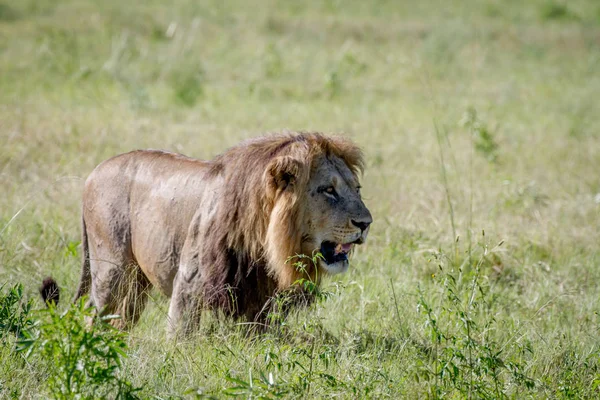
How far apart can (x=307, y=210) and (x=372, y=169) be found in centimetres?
466

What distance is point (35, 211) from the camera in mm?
6121

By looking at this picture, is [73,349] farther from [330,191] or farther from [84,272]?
[84,272]

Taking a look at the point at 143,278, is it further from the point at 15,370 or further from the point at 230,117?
the point at 230,117

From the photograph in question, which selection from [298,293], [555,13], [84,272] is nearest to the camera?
[298,293]

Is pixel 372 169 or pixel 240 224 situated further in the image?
pixel 372 169

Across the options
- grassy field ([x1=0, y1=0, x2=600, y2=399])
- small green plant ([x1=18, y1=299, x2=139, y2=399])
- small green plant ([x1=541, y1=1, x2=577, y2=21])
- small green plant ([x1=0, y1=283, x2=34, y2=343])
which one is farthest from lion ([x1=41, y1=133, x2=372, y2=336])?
small green plant ([x1=541, y1=1, x2=577, y2=21])

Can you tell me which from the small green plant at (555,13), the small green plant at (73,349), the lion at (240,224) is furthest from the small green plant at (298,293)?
the small green plant at (555,13)

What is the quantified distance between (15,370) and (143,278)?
4.18ft

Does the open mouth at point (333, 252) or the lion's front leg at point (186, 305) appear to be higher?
the open mouth at point (333, 252)

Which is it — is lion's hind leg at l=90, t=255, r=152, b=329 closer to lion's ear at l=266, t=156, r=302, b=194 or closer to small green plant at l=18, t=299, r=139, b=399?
lion's ear at l=266, t=156, r=302, b=194

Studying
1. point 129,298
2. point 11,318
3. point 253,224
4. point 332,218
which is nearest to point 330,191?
point 332,218

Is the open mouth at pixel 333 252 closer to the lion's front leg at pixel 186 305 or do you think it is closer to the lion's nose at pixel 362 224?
the lion's nose at pixel 362 224

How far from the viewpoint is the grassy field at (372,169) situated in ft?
12.6

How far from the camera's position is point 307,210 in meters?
4.09
